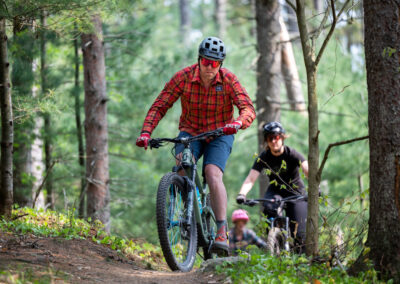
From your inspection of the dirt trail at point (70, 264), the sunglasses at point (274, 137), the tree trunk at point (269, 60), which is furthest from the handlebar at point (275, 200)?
the tree trunk at point (269, 60)

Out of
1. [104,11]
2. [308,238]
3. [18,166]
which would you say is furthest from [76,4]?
[18,166]

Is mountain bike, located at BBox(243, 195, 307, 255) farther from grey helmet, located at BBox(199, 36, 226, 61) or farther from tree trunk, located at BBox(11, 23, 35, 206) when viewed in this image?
tree trunk, located at BBox(11, 23, 35, 206)

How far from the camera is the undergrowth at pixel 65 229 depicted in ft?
18.5

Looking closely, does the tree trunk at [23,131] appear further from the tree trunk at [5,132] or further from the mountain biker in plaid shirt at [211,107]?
the mountain biker in plaid shirt at [211,107]

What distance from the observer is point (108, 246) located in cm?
607

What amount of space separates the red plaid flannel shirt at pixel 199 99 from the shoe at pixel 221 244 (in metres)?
1.15

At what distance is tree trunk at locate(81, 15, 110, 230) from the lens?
902 cm

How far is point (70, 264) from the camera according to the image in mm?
4680

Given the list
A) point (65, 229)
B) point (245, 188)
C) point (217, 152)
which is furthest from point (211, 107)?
point (65, 229)

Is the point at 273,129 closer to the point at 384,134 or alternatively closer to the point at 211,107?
the point at 211,107

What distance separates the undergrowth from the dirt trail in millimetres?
225

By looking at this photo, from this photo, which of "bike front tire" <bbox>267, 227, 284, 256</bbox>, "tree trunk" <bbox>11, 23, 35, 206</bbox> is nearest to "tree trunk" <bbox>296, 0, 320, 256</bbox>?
"bike front tire" <bbox>267, 227, 284, 256</bbox>

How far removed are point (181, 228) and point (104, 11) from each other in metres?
3.22

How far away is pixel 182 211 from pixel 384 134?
7.17 ft
